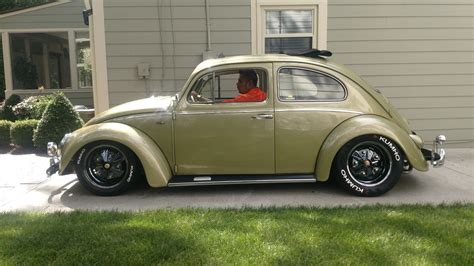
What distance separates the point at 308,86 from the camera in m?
5.53

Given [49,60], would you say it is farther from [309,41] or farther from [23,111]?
[309,41]

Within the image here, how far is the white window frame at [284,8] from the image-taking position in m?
7.79

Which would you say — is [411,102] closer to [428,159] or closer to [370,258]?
[428,159]

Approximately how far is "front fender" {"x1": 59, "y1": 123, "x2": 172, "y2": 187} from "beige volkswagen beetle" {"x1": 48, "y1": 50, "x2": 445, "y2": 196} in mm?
12

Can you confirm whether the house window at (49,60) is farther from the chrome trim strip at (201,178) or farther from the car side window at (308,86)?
the car side window at (308,86)

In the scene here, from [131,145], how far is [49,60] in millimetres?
13209

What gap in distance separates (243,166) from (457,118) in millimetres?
5007

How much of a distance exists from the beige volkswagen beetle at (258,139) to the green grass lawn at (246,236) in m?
0.73

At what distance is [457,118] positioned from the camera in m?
8.21

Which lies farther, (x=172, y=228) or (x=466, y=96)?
(x=466, y=96)

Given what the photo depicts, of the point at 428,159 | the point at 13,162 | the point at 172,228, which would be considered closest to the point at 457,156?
the point at 428,159

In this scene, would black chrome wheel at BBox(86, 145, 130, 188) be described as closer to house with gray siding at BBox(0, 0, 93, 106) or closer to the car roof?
the car roof

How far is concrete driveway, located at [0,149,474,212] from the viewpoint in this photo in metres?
5.15

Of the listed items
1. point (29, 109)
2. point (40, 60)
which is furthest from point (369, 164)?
point (40, 60)
